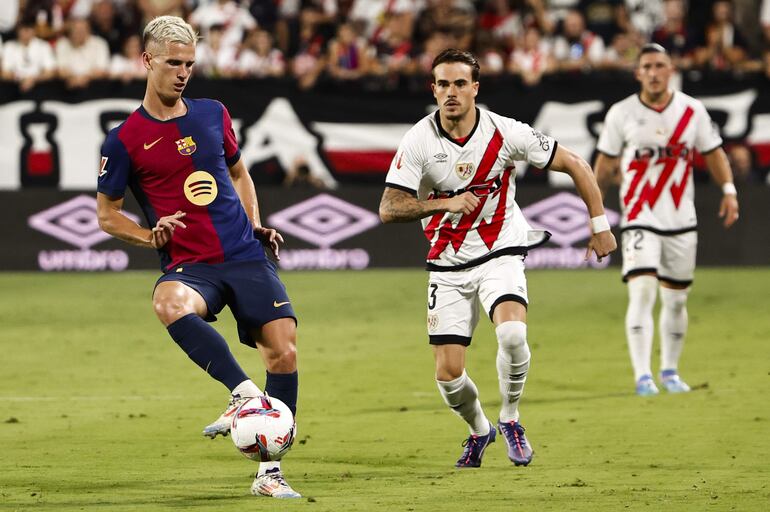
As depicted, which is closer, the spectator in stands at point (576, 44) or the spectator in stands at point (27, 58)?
the spectator in stands at point (27, 58)

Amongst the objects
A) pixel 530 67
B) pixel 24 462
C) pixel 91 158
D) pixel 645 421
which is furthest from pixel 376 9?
pixel 24 462

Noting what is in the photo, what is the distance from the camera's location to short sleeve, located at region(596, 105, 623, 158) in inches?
447

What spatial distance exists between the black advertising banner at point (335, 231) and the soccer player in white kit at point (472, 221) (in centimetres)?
954

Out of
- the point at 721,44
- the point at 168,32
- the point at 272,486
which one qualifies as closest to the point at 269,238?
the point at 168,32

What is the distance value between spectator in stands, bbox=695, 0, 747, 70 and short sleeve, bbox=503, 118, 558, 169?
39.0 feet

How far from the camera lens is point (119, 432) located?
955cm

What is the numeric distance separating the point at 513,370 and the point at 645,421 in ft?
6.09

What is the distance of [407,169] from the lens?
322 inches

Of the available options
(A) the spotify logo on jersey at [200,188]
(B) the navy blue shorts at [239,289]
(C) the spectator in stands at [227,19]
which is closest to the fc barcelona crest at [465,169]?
(B) the navy blue shorts at [239,289]

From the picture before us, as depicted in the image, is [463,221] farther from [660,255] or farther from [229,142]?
[660,255]

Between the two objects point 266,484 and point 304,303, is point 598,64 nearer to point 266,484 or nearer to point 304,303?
point 304,303

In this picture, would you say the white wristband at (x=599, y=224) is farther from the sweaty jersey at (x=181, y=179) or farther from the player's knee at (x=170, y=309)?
the player's knee at (x=170, y=309)

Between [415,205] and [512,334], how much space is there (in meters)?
0.89

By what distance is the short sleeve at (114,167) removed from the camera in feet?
24.2
